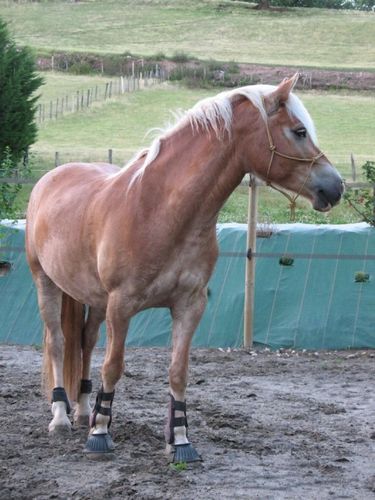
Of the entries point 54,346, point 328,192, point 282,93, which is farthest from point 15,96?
point 328,192

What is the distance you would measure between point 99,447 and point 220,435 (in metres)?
0.86

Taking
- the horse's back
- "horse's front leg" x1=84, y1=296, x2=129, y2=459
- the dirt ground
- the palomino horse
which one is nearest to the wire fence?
the dirt ground

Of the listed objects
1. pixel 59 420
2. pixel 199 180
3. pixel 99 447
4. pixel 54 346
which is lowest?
pixel 59 420

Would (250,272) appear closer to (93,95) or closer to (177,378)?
(177,378)

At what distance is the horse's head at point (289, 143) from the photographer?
4688 mm

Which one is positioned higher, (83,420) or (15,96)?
(83,420)

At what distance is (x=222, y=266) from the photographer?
31.1 ft

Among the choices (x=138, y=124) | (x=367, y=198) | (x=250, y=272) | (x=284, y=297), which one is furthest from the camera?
(x=138, y=124)

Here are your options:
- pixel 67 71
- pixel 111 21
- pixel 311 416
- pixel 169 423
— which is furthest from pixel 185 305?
pixel 111 21

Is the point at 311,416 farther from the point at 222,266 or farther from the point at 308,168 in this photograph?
the point at 222,266

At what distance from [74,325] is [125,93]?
38761mm

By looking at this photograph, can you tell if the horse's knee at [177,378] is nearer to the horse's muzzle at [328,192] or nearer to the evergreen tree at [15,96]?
the horse's muzzle at [328,192]

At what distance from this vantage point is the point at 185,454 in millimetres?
4984

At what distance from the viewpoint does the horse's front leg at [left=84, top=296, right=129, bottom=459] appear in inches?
197
